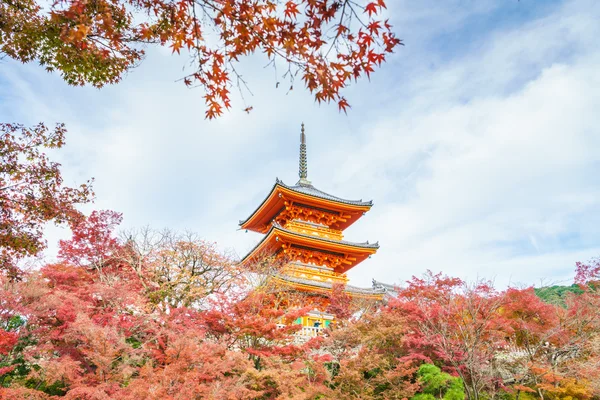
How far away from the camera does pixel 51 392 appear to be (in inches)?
363

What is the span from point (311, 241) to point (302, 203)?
2.45 m

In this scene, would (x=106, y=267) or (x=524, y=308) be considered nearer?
(x=524, y=308)

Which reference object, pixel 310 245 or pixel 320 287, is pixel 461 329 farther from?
pixel 310 245

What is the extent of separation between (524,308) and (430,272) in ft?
9.63

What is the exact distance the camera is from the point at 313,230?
20.2 m

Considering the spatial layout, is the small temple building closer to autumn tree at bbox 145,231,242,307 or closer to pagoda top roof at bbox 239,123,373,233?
pagoda top roof at bbox 239,123,373,233

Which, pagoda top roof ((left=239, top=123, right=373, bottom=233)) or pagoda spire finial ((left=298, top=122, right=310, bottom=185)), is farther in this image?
pagoda spire finial ((left=298, top=122, right=310, bottom=185))

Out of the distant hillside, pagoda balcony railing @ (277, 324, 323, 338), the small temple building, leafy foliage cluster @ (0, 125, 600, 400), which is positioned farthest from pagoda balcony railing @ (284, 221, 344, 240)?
the distant hillside

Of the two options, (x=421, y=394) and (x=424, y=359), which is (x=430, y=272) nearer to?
(x=424, y=359)

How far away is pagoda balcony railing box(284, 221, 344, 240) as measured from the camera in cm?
1999

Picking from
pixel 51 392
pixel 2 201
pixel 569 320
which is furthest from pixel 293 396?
pixel 569 320

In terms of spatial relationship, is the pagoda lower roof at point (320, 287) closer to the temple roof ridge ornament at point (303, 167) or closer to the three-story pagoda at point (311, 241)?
the three-story pagoda at point (311, 241)

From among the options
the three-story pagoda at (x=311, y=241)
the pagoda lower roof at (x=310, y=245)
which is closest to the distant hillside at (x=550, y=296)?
the three-story pagoda at (x=311, y=241)

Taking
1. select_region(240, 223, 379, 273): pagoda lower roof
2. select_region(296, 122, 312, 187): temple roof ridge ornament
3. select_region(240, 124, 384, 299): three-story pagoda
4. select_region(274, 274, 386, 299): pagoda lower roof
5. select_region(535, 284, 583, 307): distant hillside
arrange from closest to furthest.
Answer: select_region(535, 284, 583, 307): distant hillside, select_region(274, 274, 386, 299): pagoda lower roof, select_region(240, 124, 384, 299): three-story pagoda, select_region(240, 223, 379, 273): pagoda lower roof, select_region(296, 122, 312, 187): temple roof ridge ornament
